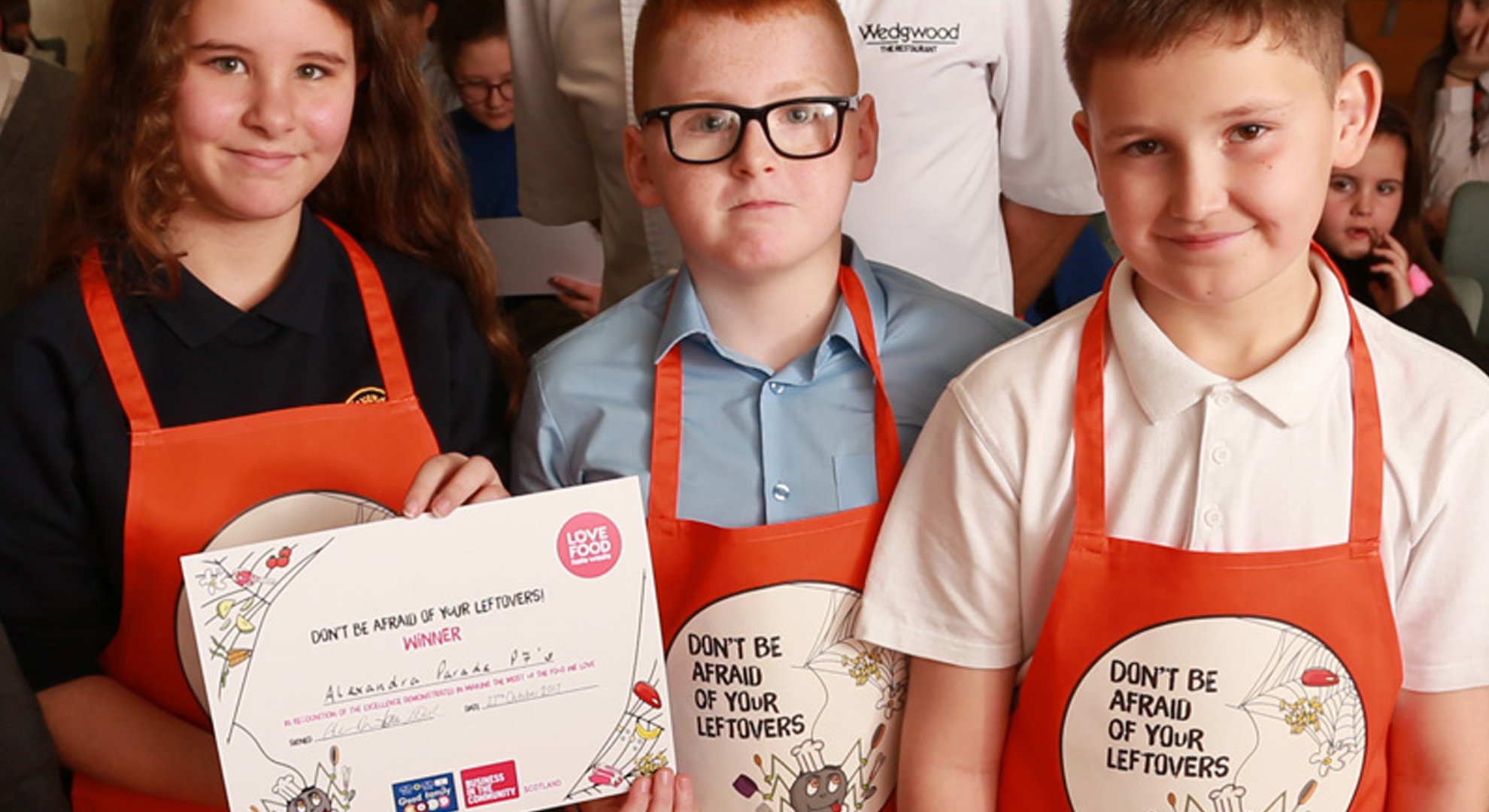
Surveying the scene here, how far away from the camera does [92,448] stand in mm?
1280

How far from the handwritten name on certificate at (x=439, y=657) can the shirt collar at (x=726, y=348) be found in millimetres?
203

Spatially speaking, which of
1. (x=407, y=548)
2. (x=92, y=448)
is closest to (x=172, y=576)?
(x=92, y=448)

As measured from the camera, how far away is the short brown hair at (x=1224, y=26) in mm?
1018

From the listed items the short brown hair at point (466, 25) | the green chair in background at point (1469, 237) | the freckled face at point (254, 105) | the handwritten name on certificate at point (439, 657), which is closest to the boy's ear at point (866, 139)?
the handwritten name on certificate at point (439, 657)

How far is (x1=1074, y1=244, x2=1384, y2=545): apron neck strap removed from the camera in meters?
1.06

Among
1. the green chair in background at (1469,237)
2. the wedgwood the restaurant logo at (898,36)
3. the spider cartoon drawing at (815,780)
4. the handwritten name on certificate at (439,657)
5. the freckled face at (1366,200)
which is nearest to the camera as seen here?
the handwritten name on certificate at (439,657)

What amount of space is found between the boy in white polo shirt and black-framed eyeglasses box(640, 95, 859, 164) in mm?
230

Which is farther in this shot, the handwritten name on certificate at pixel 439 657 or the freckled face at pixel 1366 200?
the freckled face at pixel 1366 200

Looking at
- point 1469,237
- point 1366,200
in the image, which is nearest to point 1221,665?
point 1366,200

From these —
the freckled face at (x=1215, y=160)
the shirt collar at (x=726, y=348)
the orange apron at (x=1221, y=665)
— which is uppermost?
the freckled face at (x=1215, y=160)

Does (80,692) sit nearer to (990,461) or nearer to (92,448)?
(92,448)

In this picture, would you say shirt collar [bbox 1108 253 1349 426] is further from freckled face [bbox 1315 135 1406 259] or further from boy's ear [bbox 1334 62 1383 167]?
freckled face [bbox 1315 135 1406 259]

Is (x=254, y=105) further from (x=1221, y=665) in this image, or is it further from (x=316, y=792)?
(x=1221, y=665)

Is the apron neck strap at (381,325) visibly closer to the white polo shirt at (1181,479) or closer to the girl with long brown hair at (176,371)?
the girl with long brown hair at (176,371)
